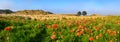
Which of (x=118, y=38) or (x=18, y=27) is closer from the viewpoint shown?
(x=118, y=38)

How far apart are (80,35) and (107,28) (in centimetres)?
151

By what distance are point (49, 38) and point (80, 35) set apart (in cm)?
112

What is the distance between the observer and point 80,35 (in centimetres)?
1291

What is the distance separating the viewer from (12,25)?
14.2 meters

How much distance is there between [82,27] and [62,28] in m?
0.77

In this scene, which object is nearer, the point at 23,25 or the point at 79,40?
the point at 79,40

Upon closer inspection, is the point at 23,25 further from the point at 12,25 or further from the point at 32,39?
the point at 32,39

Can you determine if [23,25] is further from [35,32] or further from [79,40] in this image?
[79,40]

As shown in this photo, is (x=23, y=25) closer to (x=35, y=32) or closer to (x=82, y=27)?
(x=35, y=32)

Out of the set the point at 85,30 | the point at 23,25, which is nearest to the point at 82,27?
the point at 85,30

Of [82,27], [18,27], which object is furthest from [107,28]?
[18,27]

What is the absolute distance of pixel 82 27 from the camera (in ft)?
44.6

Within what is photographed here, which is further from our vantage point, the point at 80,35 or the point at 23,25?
the point at 23,25

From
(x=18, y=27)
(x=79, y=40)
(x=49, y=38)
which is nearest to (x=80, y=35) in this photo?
(x=79, y=40)
